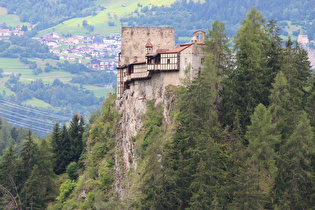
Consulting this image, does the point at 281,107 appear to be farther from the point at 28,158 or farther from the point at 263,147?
the point at 28,158

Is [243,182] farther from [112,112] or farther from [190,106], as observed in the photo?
[112,112]

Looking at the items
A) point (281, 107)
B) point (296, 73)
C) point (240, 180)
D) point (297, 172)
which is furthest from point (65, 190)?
point (297, 172)

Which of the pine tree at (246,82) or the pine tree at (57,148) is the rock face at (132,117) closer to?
the pine tree at (246,82)

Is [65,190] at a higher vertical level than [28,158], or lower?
lower

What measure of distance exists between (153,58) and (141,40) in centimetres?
1005

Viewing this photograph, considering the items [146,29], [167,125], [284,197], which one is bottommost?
[284,197]

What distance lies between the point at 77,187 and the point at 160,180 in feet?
84.7

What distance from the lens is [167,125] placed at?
74.9 m

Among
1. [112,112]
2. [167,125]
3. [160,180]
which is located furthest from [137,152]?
[112,112]

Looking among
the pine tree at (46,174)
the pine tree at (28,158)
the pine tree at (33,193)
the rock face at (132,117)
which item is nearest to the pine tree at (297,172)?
the rock face at (132,117)

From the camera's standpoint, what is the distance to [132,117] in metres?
83.5

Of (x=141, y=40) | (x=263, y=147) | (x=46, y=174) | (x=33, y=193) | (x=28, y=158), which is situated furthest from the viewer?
(x=28, y=158)

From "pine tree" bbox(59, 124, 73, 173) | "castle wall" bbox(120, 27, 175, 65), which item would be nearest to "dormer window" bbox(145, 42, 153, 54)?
"castle wall" bbox(120, 27, 175, 65)

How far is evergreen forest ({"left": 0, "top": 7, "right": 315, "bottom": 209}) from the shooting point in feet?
205
